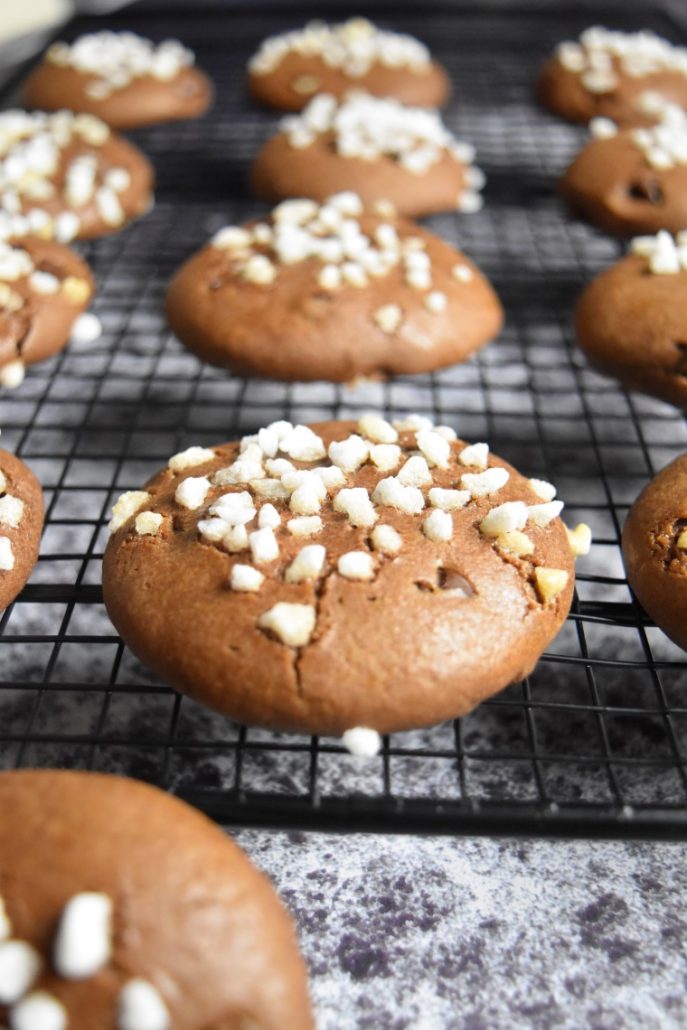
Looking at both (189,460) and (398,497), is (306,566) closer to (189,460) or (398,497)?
(398,497)

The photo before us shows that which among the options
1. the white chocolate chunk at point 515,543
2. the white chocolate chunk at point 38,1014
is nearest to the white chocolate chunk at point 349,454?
the white chocolate chunk at point 515,543

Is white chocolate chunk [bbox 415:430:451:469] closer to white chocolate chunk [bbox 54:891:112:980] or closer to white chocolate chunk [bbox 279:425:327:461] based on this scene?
white chocolate chunk [bbox 279:425:327:461]

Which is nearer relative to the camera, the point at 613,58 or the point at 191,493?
the point at 191,493

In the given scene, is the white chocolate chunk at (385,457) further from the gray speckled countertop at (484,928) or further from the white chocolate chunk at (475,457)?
the gray speckled countertop at (484,928)

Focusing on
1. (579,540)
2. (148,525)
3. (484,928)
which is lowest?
(484,928)

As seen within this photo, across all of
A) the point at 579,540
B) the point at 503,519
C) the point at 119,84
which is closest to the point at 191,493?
the point at 503,519

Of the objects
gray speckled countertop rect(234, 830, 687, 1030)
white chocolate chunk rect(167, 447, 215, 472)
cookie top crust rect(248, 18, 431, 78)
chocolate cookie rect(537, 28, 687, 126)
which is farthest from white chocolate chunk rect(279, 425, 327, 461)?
cookie top crust rect(248, 18, 431, 78)

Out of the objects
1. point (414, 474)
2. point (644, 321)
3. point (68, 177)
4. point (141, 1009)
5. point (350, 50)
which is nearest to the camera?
point (141, 1009)
